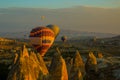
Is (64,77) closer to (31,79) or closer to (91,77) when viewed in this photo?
(31,79)

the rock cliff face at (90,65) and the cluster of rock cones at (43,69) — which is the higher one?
the cluster of rock cones at (43,69)

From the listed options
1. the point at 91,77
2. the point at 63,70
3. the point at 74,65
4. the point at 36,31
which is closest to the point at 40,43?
the point at 36,31

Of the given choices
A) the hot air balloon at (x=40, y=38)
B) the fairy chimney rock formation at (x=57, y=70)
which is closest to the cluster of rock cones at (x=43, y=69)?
the fairy chimney rock formation at (x=57, y=70)

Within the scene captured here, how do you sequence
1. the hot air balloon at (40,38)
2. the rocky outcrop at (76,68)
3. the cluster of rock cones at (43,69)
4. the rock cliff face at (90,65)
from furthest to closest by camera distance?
1. the hot air balloon at (40,38)
2. the rock cliff face at (90,65)
3. the rocky outcrop at (76,68)
4. the cluster of rock cones at (43,69)

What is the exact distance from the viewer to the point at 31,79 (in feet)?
103

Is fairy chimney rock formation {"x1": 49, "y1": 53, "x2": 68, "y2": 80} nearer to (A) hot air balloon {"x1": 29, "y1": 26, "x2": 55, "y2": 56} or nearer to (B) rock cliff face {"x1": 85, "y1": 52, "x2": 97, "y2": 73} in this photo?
(B) rock cliff face {"x1": 85, "y1": 52, "x2": 97, "y2": 73}

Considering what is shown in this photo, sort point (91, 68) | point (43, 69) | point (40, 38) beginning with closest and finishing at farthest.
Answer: point (43, 69) → point (91, 68) → point (40, 38)

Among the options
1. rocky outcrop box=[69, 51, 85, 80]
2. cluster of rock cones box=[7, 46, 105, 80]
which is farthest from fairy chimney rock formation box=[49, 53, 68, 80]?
rocky outcrop box=[69, 51, 85, 80]

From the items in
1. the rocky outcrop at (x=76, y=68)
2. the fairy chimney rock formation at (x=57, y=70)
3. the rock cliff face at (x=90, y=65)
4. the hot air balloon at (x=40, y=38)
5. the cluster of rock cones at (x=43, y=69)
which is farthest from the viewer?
the hot air balloon at (x=40, y=38)

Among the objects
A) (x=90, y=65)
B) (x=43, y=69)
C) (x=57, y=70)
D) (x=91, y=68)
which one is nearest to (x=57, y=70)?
(x=57, y=70)

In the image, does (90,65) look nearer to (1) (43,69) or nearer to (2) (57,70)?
(1) (43,69)

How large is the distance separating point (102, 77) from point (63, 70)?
87.8ft

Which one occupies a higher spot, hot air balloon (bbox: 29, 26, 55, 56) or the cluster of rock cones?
the cluster of rock cones

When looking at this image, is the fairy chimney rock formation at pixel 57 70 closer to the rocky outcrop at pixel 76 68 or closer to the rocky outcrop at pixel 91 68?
the rocky outcrop at pixel 76 68
